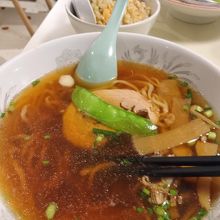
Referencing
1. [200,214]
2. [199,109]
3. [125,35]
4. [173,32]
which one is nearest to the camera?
[200,214]

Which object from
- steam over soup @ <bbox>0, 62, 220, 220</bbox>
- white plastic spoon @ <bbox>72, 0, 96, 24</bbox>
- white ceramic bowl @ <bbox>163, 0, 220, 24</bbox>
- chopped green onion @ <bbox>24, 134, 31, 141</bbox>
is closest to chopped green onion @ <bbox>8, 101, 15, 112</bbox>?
steam over soup @ <bbox>0, 62, 220, 220</bbox>

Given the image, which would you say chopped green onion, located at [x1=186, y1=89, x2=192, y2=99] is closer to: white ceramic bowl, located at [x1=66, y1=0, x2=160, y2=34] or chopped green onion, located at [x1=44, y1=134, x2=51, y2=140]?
white ceramic bowl, located at [x1=66, y1=0, x2=160, y2=34]

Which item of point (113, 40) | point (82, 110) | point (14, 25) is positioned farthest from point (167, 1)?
point (14, 25)

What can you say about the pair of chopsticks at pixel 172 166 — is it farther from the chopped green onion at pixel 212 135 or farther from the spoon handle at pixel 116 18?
the spoon handle at pixel 116 18

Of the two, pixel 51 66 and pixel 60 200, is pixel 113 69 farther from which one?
pixel 60 200

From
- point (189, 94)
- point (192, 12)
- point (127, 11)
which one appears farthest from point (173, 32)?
point (189, 94)

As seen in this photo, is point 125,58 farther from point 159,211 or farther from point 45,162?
point 159,211
